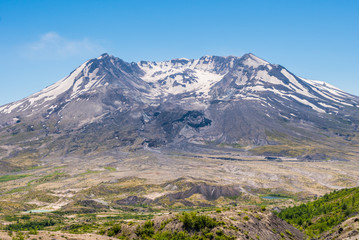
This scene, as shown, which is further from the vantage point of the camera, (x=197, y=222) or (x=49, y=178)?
(x=49, y=178)

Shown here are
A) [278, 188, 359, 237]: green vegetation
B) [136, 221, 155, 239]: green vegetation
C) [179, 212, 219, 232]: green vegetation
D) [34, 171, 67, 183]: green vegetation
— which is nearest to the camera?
[179, 212, 219, 232]: green vegetation

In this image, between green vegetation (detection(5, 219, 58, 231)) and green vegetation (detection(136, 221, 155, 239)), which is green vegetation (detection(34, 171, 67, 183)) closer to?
green vegetation (detection(5, 219, 58, 231))

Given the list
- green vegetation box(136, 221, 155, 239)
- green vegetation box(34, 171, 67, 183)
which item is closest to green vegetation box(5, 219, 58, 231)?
green vegetation box(136, 221, 155, 239)

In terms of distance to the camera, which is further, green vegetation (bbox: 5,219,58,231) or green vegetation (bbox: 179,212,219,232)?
green vegetation (bbox: 5,219,58,231)

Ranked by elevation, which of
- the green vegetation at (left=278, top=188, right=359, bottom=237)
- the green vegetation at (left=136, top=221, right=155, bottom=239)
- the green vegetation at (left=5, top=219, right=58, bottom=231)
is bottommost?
the green vegetation at (left=5, top=219, right=58, bottom=231)

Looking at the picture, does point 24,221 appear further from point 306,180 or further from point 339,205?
point 306,180

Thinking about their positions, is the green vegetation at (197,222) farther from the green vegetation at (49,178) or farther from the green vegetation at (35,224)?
the green vegetation at (49,178)

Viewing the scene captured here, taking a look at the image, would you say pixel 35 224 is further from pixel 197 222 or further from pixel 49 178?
pixel 49 178

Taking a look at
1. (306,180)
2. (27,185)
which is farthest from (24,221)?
(306,180)

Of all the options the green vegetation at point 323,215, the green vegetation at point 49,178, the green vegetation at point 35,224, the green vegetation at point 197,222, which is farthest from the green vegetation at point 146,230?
the green vegetation at point 49,178

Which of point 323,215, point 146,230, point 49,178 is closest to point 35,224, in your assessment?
point 146,230

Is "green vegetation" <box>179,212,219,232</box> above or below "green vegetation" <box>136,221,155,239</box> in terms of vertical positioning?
above
